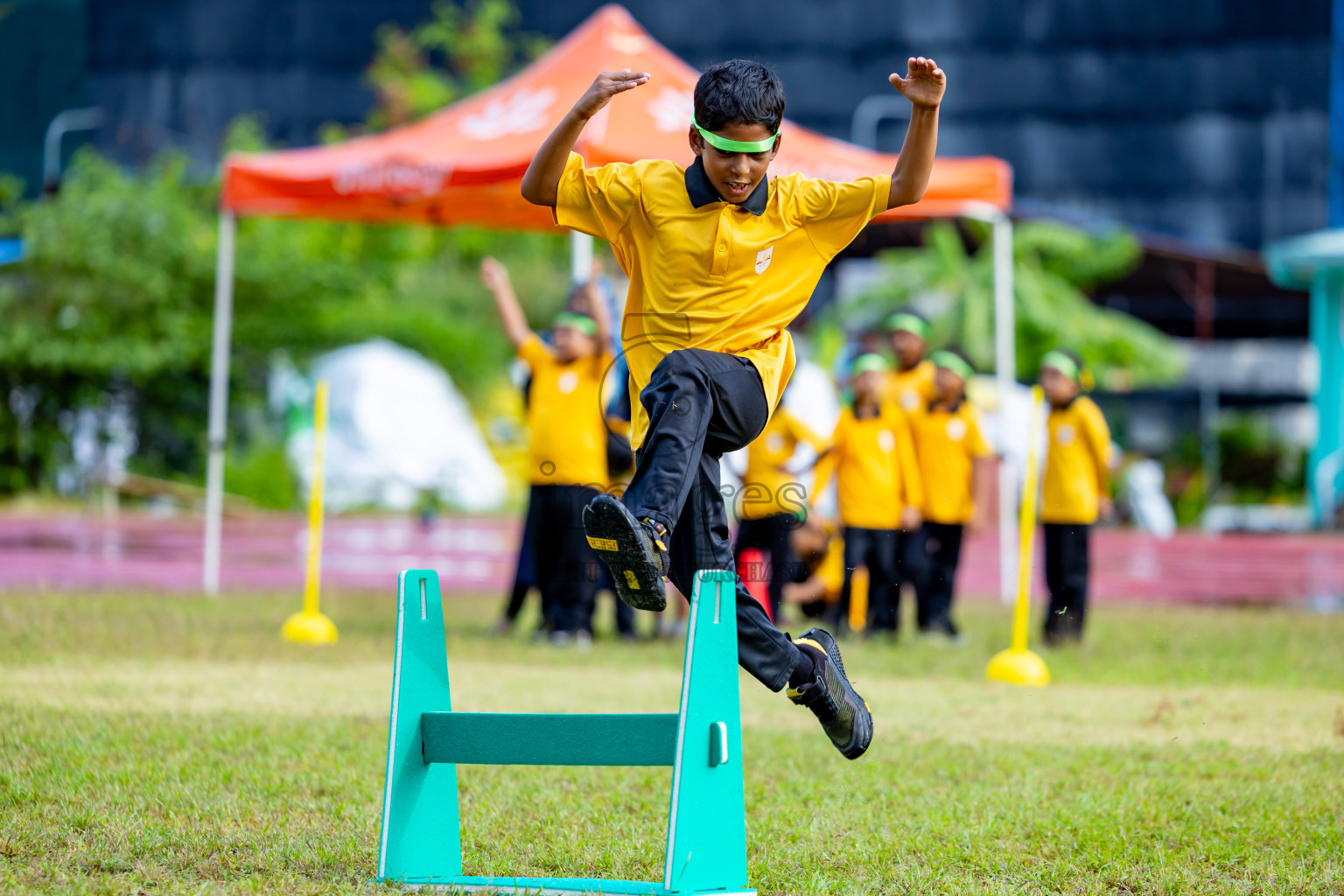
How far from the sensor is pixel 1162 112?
1559 inches

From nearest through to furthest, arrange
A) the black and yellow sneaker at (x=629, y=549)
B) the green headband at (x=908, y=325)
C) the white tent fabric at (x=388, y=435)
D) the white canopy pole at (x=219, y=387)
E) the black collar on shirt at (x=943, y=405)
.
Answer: the black and yellow sneaker at (x=629, y=549) < the green headband at (x=908, y=325) < the black collar on shirt at (x=943, y=405) < the white canopy pole at (x=219, y=387) < the white tent fabric at (x=388, y=435)

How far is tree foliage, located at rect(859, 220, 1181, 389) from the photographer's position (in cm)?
3034

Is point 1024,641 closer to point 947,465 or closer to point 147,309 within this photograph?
point 947,465

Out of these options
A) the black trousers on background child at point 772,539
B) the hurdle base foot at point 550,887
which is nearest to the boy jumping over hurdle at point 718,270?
the hurdle base foot at point 550,887

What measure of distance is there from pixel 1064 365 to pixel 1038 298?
21.4 metres

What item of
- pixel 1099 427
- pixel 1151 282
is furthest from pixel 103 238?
pixel 1151 282

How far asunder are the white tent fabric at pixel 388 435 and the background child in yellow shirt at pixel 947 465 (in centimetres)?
1666

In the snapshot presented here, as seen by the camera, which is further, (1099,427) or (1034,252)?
(1034,252)

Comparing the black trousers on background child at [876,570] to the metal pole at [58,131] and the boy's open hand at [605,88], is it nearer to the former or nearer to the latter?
the boy's open hand at [605,88]

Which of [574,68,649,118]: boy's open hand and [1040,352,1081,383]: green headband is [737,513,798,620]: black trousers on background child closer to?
[1040,352,1081,383]: green headband

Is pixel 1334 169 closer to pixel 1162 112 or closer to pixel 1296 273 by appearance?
pixel 1296 273

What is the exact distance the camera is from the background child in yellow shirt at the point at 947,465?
1015cm

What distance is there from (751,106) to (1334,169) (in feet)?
81.2

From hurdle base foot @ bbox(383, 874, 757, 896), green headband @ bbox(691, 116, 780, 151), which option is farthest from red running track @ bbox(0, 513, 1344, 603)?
green headband @ bbox(691, 116, 780, 151)
